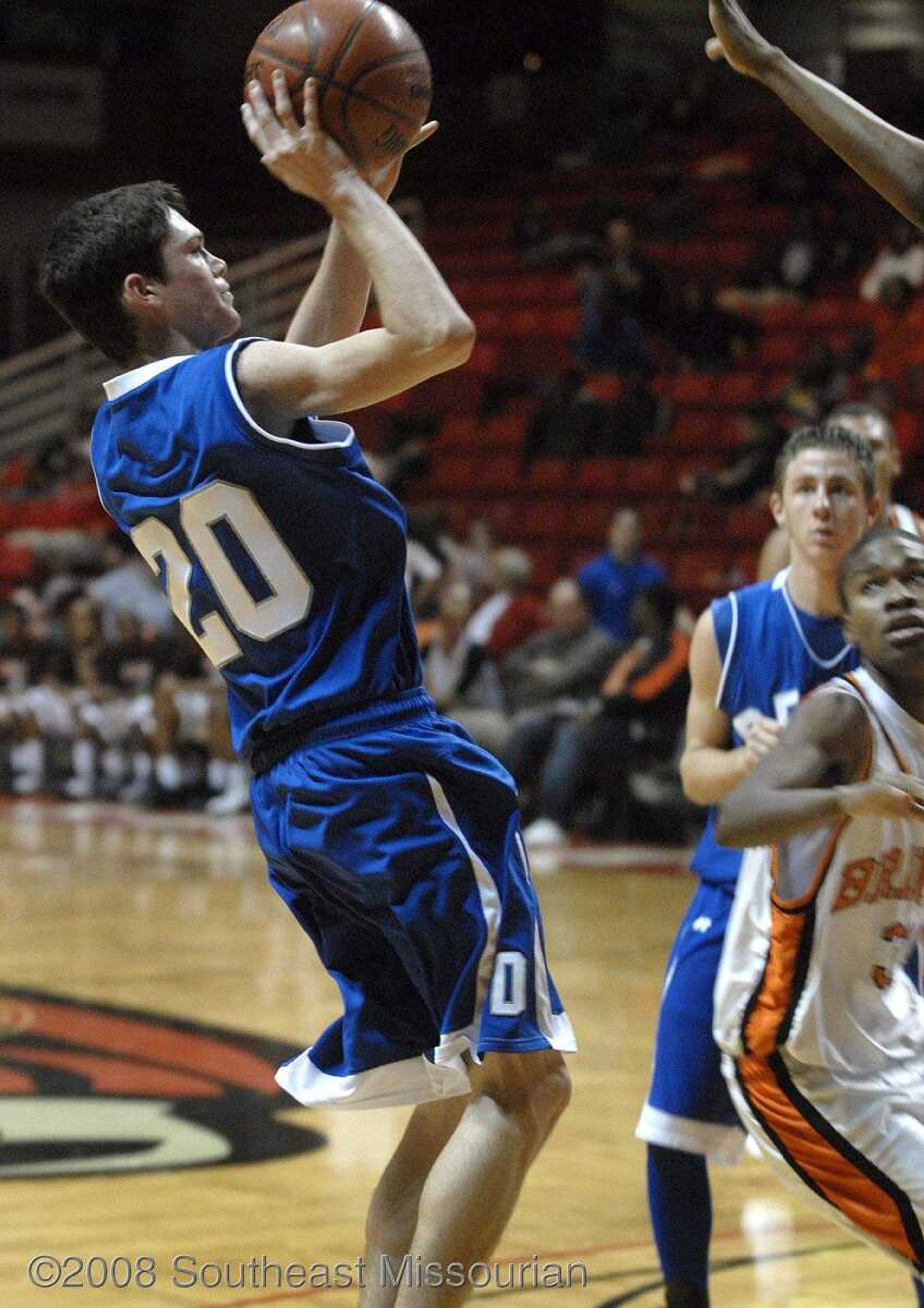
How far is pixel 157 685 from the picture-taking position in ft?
44.9

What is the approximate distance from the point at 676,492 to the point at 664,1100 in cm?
1065

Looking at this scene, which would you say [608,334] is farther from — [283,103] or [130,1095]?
[283,103]

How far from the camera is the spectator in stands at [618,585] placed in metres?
11.8

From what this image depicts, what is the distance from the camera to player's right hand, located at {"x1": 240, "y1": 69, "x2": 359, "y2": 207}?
2783 mm

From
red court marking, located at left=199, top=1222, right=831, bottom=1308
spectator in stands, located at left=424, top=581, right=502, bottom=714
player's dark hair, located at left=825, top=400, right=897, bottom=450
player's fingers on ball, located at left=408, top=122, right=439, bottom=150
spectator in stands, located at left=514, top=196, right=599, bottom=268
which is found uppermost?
player's fingers on ball, located at left=408, top=122, right=439, bottom=150

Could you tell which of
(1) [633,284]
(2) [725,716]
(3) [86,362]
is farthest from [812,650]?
(3) [86,362]

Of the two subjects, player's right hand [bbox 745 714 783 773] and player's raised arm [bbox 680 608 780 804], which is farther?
player's raised arm [bbox 680 608 780 804]

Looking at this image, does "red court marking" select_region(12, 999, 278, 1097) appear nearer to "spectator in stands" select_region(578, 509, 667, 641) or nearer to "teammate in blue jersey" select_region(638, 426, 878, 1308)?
"teammate in blue jersey" select_region(638, 426, 878, 1308)

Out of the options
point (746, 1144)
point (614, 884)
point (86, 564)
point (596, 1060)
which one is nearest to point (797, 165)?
point (86, 564)

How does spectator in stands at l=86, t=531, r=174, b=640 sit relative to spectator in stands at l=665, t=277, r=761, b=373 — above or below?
below

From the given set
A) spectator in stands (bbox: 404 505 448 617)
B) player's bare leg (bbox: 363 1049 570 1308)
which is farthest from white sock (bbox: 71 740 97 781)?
player's bare leg (bbox: 363 1049 570 1308)

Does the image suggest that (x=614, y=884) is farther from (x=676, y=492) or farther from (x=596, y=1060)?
(x=676, y=492)

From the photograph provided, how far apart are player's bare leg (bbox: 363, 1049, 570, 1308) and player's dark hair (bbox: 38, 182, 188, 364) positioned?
46.7 inches

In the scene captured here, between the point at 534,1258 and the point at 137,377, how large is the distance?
2041mm
